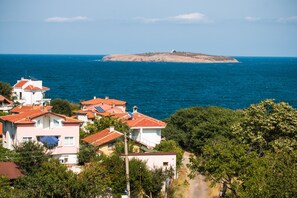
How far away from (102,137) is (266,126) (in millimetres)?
10161

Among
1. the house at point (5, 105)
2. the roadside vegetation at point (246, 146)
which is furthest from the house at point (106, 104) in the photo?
the house at point (5, 105)

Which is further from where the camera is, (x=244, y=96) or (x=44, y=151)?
(x=244, y=96)

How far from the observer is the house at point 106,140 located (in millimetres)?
35125

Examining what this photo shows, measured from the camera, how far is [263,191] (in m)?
20.3

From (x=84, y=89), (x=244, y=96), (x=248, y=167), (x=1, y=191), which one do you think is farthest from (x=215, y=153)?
(x=84, y=89)

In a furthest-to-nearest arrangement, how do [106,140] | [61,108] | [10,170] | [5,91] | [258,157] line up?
[5,91] < [61,108] < [106,140] < [258,157] < [10,170]

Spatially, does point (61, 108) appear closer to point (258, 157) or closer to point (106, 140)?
point (106, 140)

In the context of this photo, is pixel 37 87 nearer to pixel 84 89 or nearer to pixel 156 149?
pixel 156 149

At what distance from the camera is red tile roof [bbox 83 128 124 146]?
116 feet

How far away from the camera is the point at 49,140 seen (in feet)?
111

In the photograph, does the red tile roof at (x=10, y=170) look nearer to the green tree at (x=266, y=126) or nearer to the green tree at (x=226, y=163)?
the green tree at (x=226, y=163)

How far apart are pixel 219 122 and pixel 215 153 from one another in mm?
15525

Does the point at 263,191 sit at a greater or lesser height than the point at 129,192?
greater

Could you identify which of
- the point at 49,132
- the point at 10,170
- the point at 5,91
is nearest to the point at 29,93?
the point at 5,91
